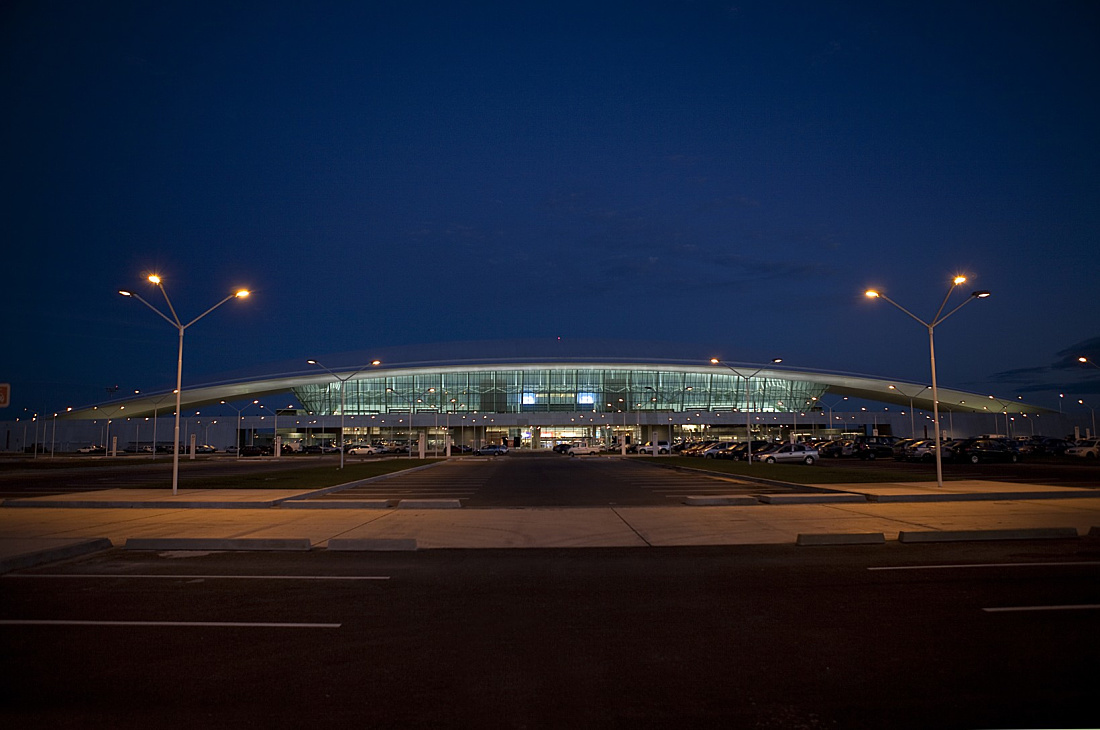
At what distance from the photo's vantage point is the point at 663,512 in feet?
63.8

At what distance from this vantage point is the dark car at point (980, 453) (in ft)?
162

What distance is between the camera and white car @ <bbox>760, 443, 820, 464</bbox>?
51.1 metres

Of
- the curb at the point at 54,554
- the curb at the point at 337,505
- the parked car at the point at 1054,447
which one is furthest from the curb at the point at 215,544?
the parked car at the point at 1054,447

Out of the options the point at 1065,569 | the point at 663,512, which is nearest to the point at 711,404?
the point at 663,512

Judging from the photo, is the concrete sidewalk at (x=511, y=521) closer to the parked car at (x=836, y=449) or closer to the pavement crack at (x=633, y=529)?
the pavement crack at (x=633, y=529)

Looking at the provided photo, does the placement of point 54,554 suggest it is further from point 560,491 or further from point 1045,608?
point 560,491

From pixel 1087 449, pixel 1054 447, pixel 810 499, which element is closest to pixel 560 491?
pixel 810 499

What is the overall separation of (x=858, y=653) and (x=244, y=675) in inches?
221

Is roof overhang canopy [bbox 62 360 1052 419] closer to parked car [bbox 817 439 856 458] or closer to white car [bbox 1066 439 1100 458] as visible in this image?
parked car [bbox 817 439 856 458]

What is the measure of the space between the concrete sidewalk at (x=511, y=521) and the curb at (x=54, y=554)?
2 cm

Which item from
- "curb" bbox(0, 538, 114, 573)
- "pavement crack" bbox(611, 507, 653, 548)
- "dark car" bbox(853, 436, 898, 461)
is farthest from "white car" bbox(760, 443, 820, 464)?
"curb" bbox(0, 538, 114, 573)

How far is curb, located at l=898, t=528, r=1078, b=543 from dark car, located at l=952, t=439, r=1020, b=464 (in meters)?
40.8

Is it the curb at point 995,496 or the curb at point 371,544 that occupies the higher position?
the curb at point 371,544

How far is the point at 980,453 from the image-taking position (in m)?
49.5
